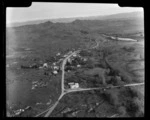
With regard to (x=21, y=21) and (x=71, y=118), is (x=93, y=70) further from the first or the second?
(x=21, y=21)

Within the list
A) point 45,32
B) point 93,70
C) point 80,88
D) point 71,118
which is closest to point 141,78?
point 93,70

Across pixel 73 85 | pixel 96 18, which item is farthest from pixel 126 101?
pixel 96 18

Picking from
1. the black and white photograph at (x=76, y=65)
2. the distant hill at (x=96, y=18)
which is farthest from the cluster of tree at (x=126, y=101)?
the distant hill at (x=96, y=18)

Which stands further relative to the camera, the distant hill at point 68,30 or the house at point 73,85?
the distant hill at point 68,30

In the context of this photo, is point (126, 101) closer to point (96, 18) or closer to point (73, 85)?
point (73, 85)

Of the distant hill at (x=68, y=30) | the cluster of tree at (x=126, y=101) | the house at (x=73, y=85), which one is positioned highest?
the distant hill at (x=68, y=30)

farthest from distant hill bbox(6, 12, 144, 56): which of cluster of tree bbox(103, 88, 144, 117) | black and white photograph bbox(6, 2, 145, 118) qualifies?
cluster of tree bbox(103, 88, 144, 117)

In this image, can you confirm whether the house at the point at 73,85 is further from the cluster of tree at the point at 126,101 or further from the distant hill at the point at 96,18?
the distant hill at the point at 96,18

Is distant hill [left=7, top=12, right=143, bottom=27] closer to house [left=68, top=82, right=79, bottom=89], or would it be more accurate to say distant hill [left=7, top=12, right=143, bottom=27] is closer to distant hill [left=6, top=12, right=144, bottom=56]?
distant hill [left=6, top=12, right=144, bottom=56]

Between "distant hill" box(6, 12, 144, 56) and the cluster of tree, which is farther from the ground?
"distant hill" box(6, 12, 144, 56)
